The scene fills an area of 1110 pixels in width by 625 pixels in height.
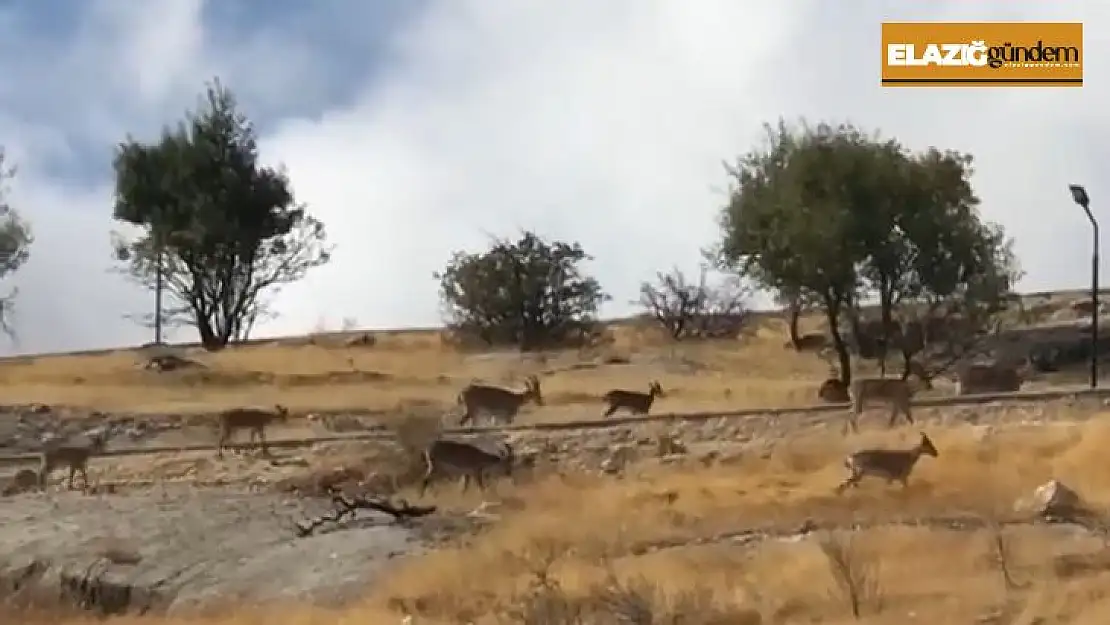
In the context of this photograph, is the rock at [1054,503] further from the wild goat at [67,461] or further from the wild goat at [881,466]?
the wild goat at [67,461]

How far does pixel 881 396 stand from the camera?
30.5 m

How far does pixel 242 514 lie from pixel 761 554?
869 cm

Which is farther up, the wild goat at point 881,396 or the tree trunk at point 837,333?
the tree trunk at point 837,333

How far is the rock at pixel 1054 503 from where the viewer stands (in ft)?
62.6

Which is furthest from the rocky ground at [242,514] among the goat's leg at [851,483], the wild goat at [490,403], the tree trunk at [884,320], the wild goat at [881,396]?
the tree trunk at [884,320]

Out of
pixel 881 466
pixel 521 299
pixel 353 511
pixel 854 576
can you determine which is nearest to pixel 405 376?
pixel 521 299

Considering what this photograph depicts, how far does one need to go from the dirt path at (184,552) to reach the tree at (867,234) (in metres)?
21.9

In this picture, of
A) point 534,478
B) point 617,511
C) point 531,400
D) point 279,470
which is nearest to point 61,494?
→ point 279,470

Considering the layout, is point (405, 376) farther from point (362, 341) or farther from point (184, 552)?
point (184, 552)

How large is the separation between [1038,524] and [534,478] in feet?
34.0

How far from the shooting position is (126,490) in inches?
1029

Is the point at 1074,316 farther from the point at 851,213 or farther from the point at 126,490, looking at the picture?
the point at 126,490

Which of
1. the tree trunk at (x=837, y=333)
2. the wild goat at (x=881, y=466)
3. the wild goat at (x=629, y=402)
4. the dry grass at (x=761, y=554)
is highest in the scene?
the tree trunk at (x=837, y=333)

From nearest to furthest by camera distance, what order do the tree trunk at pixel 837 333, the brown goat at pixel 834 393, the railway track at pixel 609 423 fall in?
the railway track at pixel 609 423, the brown goat at pixel 834 393, the tree trunk at pixel 837 333
